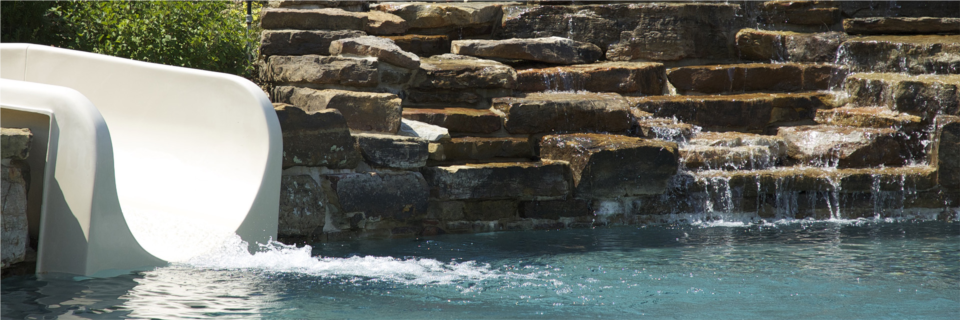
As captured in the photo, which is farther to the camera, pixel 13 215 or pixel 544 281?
pixel 544 281

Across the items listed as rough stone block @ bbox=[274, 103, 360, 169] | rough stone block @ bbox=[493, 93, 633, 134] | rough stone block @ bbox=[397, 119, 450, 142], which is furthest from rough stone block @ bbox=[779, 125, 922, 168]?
rough stone block @ bbox=[274, 103, 360, 169]

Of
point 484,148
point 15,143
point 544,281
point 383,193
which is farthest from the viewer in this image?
point 484,148

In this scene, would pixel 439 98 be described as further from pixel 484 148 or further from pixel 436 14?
pixel 436 14

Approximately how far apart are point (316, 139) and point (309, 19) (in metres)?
1.61

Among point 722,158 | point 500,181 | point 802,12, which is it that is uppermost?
point 802,12

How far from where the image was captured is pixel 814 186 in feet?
20.8

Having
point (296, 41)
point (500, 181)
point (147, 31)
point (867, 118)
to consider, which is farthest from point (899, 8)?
point (147, 31)

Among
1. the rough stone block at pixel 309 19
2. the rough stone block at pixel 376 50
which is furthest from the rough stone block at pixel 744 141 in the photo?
the rough stone block at pixel 309 19

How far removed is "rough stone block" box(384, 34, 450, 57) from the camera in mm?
7617

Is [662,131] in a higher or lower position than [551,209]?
higher

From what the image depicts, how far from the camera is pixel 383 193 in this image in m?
5.61

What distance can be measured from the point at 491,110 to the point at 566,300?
10.3 ft

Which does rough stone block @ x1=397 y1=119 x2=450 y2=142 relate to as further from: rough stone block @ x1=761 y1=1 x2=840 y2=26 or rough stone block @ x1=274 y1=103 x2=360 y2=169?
rough stone block @ x1=761 y1=1 x2=840 y2=26

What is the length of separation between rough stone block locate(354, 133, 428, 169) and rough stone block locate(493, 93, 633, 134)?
38.2 inches
